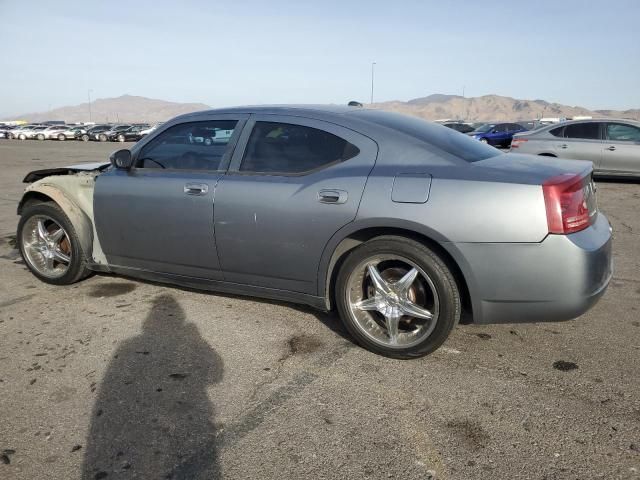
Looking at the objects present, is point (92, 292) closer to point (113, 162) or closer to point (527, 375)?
point (113, 162)

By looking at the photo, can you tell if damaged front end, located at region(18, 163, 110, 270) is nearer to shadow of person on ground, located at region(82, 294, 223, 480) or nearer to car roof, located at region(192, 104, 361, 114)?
shadow of person on ground, located at region(82, 294, 223, 480)

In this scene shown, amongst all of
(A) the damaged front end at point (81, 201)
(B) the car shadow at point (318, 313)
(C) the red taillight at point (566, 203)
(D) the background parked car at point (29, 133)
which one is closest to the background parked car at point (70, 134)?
(D) the background parked car at point (29, 133)

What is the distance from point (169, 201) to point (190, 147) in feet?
1.54

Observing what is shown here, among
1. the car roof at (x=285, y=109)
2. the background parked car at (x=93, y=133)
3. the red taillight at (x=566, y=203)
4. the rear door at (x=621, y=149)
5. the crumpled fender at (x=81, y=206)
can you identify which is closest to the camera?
the red taillight at (x=566, y=203)

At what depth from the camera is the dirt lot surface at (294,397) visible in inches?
88.2

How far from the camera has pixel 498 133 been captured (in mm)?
24641

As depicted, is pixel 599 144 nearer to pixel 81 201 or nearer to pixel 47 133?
pixel 81 201

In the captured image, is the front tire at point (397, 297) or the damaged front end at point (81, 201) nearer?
the front tire at point (397, 297)

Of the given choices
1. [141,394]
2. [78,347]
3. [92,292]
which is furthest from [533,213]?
[92,292]

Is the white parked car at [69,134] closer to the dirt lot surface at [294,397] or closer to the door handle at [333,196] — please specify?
the dirt lot surface at [294,397]

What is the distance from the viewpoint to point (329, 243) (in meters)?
3.22

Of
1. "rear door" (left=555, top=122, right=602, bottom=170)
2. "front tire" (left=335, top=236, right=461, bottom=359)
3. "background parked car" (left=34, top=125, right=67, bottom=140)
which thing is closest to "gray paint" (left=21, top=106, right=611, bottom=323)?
"front tire" (left=335, top=236, right=461, bottom=359)

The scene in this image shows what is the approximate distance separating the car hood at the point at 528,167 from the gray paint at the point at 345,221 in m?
0.01

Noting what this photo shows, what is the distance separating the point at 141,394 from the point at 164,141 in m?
2.07
